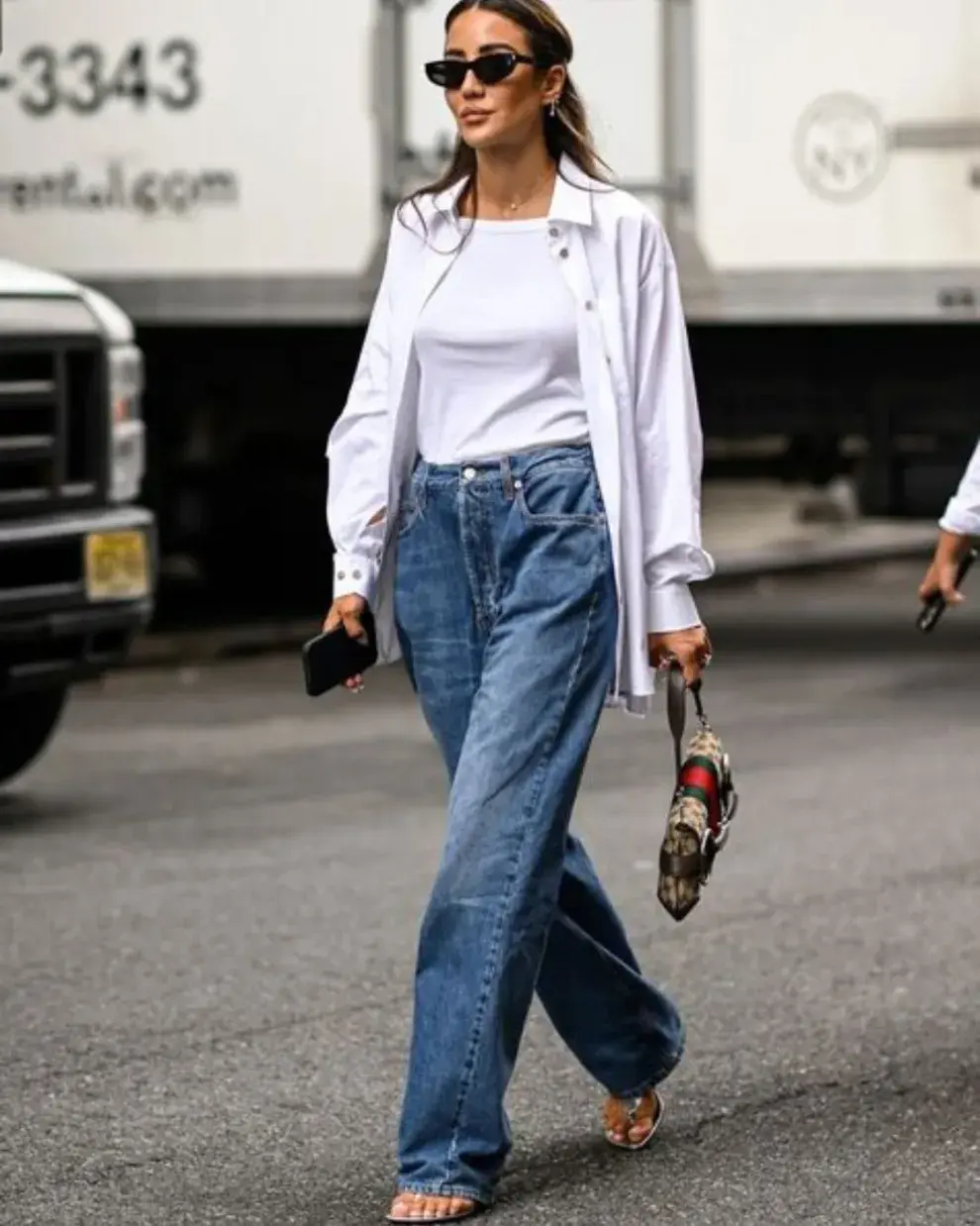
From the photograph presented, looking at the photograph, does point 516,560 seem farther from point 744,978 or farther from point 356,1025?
point 744,978

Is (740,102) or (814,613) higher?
(740,102)

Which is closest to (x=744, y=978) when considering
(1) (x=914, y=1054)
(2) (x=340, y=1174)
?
(1) (x=914, y=1054)

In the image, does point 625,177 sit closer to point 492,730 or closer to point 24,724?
point 24,724

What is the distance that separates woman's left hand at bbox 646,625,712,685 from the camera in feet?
17.7

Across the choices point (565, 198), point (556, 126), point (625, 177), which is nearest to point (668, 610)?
point (565, 198)

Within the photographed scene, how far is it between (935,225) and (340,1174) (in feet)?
30.3

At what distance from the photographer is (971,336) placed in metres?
15.3

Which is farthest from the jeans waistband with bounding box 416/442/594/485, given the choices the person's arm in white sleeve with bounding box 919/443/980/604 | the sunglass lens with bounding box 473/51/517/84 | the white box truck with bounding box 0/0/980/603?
the white box truck with bounding box 0/0/980/603

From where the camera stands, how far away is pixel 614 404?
536 centimetres

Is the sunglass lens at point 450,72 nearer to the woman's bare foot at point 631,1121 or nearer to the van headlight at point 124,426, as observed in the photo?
the woman's bare foot at point 631,1121

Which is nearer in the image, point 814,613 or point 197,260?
point 197,260

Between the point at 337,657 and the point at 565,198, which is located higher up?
the point at 565,198

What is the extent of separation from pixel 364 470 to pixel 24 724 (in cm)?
517

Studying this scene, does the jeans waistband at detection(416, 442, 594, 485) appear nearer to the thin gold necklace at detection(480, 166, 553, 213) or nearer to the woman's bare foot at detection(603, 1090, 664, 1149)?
the thin gold necklace at detection(480, 166, 553, 213)
